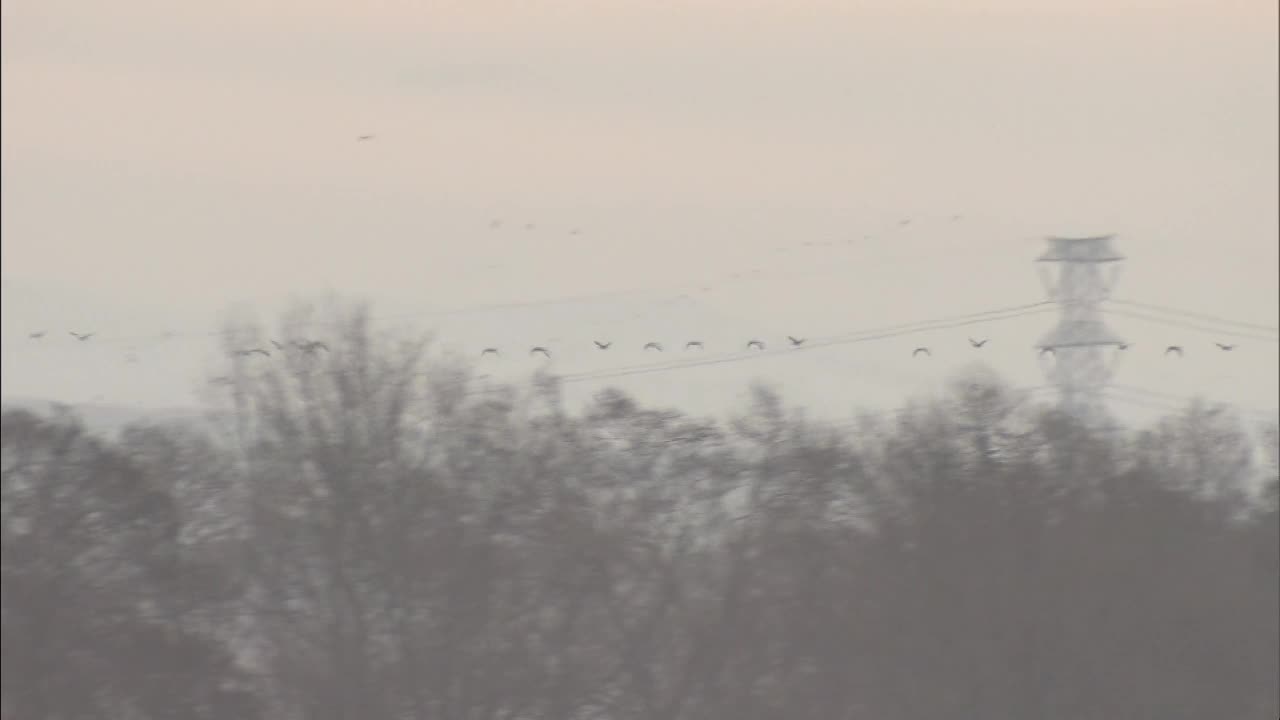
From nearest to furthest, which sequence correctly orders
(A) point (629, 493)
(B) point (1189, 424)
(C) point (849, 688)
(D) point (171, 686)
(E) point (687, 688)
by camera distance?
1. (D) point (171, 686)
2. (C) point (849, 688)
3. (E) point (687, 688)
4. (A) point (629, 493)
5. (B) point (1189, 424)

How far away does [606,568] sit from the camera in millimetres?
40188

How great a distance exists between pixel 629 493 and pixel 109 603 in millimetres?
13749

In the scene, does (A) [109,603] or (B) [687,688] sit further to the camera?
(B) [687,688]

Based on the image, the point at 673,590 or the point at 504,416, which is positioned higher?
the point at 504,416

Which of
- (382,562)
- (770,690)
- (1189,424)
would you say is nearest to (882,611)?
(770,690)

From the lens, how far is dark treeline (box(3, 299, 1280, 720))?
32.8m

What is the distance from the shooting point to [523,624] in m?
38.2

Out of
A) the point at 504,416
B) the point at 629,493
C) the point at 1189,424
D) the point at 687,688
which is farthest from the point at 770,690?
the point at 1189,424

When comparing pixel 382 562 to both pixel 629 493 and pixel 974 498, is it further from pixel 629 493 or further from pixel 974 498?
pixel 974 498

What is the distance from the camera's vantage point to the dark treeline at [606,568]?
108ft

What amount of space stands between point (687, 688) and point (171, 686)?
Result: 32.9ft

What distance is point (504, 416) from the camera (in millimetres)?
44531

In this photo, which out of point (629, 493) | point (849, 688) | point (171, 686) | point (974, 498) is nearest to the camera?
point (171, 686)

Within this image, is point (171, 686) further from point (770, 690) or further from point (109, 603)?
point (770, 690)
